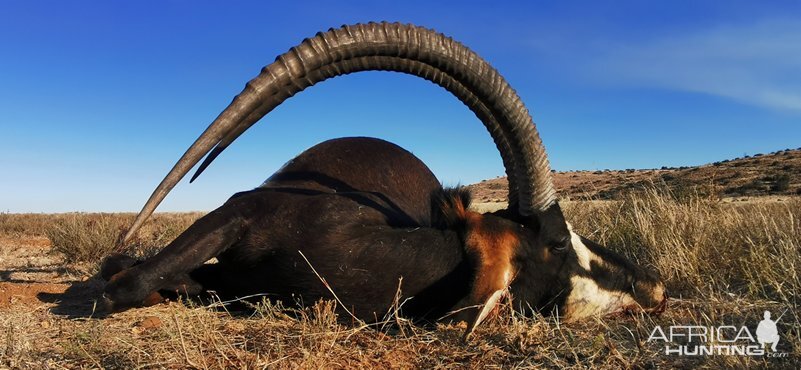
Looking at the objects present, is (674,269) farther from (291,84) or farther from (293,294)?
(291,84)

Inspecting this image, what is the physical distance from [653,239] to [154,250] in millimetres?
5919

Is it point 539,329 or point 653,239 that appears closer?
point 539,329

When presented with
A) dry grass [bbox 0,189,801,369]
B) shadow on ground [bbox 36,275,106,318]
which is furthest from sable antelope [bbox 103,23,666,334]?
shadow on ground [bbox 36,275,106,318]

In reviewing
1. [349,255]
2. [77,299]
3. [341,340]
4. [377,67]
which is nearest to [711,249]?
[349,255]

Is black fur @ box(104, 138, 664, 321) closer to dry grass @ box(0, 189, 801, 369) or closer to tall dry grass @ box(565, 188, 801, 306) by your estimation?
dry grass @ box(0, 189, 801, 369)

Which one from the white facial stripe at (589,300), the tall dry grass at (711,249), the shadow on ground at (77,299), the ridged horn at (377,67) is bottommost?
the shadow on ground at (77,299)

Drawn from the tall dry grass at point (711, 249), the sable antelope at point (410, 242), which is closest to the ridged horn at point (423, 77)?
the sable antelope at point (410, 242)

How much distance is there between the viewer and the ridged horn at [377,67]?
2.75m

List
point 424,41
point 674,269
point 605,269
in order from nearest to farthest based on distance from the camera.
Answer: point 424,41, point 605,269, point 674,269

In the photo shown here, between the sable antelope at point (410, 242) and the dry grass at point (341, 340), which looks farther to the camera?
the sable antelope at point (410, 242)

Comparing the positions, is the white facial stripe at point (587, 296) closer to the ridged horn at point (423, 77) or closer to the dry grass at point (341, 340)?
the dry grass at point (341, 340)

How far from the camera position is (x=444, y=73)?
3.35 meters

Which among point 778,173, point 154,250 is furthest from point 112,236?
point 778,173

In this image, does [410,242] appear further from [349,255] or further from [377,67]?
[377,67]
